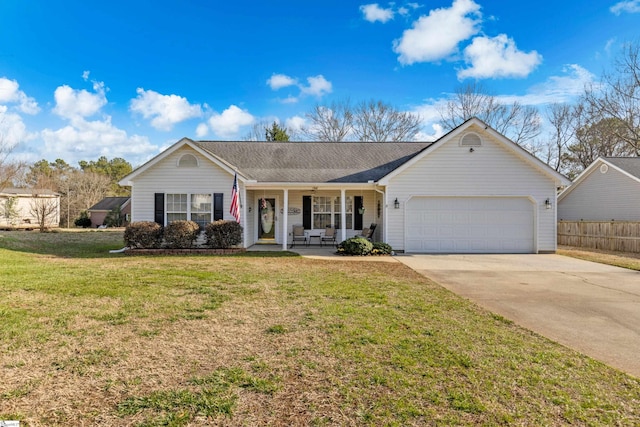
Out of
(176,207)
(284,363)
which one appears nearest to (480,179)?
(176,207)

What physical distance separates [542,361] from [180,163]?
1298cm

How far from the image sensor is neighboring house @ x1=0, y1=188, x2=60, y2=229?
29595 millimetres

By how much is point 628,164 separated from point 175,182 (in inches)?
903

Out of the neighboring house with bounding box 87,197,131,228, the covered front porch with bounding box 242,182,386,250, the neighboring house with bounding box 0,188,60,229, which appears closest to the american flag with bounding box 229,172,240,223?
the covered front porch with bounding box 242,182,386,250

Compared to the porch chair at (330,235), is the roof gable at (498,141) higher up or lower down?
higher up

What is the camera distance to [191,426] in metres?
2.52

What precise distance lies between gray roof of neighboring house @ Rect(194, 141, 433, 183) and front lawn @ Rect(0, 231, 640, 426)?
8418mm

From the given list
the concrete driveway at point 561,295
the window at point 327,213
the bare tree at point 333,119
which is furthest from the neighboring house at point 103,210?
the concrete driveway at point 561,295

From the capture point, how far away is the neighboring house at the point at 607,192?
703 inches

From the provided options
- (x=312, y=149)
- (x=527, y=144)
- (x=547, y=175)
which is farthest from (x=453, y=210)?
(x=527, y=144)

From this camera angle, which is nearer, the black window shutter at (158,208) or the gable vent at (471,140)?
→ the gable vent at (471,140)

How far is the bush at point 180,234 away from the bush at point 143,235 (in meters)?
0.34

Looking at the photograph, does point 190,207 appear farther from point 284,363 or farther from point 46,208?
point 46,208

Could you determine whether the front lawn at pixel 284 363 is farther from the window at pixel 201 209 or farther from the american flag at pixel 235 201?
the window at pixel 201 209
